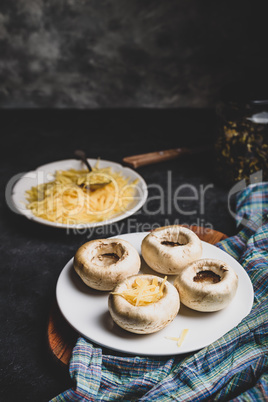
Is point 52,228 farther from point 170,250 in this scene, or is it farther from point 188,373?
point 188,373

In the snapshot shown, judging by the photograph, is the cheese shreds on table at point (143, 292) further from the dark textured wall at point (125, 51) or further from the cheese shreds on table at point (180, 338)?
the dark textured wall at point (125, 51)

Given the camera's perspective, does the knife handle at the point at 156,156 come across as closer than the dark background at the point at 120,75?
Yes

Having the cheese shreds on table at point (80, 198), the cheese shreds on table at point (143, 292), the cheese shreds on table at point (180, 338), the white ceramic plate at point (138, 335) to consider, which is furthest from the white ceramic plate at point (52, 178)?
the cheese shreds on table at point (180, 338)

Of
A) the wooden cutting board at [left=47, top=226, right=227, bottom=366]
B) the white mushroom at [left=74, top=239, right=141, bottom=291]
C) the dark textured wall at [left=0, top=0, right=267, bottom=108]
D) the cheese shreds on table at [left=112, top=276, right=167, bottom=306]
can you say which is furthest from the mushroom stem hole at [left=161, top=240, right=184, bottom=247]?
the dark textured wall at [left=0, top=0, right=267, bottom=108]

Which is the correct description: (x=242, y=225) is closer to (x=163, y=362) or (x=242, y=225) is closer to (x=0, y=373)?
(x=163, y=362)

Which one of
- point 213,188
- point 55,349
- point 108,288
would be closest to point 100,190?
point 213,188

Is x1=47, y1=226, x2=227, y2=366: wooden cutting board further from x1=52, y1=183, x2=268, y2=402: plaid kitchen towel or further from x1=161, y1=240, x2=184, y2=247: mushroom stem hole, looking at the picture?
x1=161, y1=240, x2=184, y2=247: mushroom stem hole

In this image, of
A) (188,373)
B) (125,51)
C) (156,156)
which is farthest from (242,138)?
(125,51)
